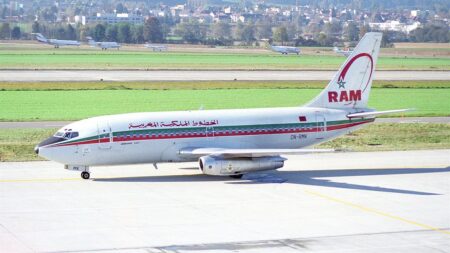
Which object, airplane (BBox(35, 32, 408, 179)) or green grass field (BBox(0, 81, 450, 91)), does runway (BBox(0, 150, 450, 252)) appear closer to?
airplane (BBox(35, 32, 408, 179))

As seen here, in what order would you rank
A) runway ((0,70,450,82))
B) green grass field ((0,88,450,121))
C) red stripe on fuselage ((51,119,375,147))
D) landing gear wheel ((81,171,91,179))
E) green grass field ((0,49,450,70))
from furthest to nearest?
green grass field ((0,49,450,70))
runway ((0,70,450,82))
green grass field ((0,88,450,121))
landing gear wheel ((81,171,91,179))
red stripe on fuselage ((51,119,375,147))

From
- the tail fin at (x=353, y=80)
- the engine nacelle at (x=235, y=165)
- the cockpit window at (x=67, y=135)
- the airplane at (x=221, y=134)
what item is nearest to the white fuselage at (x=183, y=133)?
the airplane at (x=221, y=134)

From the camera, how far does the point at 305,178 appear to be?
147ft

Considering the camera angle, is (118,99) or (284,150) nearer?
(284,150)

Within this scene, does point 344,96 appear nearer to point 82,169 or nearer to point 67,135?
point 82,169

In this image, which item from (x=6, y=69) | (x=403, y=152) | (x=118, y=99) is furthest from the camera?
(x=6, y=69)

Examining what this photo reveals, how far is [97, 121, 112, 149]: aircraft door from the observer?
43062 millimetres

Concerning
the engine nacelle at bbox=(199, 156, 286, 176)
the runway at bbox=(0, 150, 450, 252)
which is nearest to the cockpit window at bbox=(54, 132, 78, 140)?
the runway at bbox=(0, 150, 450, 252)

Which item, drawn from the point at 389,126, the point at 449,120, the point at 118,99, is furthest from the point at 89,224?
the point at 118,99

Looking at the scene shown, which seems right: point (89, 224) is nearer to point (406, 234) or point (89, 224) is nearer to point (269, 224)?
point (269, 224)

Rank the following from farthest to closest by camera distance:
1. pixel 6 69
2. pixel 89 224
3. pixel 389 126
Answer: pixel 6 69 < pixel 389 126 < pixel 89 224

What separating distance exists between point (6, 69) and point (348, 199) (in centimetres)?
8833

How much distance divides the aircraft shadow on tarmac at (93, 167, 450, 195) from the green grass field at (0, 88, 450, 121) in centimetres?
2398

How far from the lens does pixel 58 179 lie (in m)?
43.5
